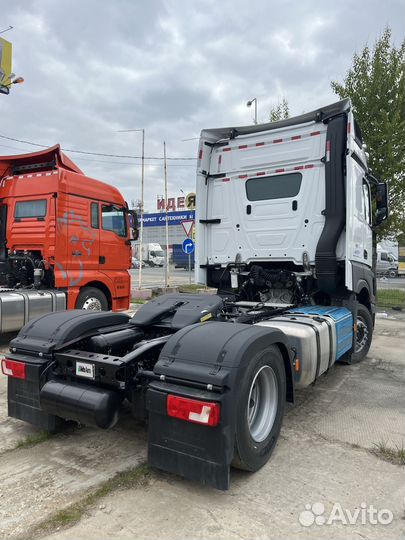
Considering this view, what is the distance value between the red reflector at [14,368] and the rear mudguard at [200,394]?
1329mm

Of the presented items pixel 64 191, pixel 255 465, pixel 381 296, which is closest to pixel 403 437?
pixel 255 465

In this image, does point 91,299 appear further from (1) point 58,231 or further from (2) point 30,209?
(2) point 30,209

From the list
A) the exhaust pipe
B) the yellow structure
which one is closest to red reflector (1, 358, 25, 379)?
the exhaust pipe

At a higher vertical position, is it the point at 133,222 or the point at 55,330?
the point at 133,222

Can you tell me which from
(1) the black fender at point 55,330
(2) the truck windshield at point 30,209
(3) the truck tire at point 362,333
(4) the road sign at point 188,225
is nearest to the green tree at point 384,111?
(4) the road sign at point 188,225

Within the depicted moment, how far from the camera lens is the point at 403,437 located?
11.5ft

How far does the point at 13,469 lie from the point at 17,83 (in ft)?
48.4

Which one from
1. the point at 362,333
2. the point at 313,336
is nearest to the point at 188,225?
the point at 362,333

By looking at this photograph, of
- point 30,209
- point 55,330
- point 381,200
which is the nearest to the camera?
point 55,330

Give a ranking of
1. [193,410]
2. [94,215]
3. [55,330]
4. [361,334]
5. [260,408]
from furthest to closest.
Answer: [94,215], [361,334], [55,330], [260,408], [193,410]

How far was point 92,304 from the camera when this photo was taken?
26.5 ft

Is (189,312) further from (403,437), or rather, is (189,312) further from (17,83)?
(17,83)

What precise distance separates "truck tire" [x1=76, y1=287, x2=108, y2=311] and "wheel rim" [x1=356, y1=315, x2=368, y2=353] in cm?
465

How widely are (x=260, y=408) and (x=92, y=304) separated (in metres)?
5.58
